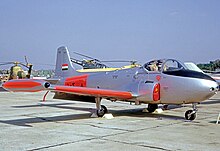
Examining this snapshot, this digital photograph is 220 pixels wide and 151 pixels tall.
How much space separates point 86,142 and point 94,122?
3.20 metres

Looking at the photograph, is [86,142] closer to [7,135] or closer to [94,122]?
[7,135]

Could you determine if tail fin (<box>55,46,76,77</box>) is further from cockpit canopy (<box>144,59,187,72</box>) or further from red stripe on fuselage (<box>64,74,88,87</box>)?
cockpit canopy (<box>144,59,187,72</box>)

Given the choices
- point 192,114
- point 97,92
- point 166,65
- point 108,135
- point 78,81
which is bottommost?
point 108,135

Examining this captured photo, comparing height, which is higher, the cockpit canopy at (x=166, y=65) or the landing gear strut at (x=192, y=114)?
the cockpit canopy at (x=166, y=65)

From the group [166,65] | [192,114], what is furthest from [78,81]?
[192,114]

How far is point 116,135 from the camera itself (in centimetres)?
756

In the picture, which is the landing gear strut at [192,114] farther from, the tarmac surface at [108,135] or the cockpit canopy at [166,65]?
the cockpit canopy at [166,65]

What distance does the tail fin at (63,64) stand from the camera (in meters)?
14.3

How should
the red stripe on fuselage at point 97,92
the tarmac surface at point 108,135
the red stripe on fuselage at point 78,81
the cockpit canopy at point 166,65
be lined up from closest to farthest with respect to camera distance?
the tarmac surface at point 108,135, the red stripe on fuselage at point 97,92, the cockpit canopy at point 166,65, the red stripe on fuselage at point 78,81

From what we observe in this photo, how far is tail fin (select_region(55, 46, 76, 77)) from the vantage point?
14.3 m

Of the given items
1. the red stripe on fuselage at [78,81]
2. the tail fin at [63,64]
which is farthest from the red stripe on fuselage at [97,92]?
the tail fin at [63,64]

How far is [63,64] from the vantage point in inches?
572

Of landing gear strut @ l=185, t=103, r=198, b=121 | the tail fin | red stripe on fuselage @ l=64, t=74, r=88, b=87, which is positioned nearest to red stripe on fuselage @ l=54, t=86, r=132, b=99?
landing gear strut @ l=185, t=103, r=198, b=121

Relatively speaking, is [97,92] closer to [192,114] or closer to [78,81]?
[78,81]
